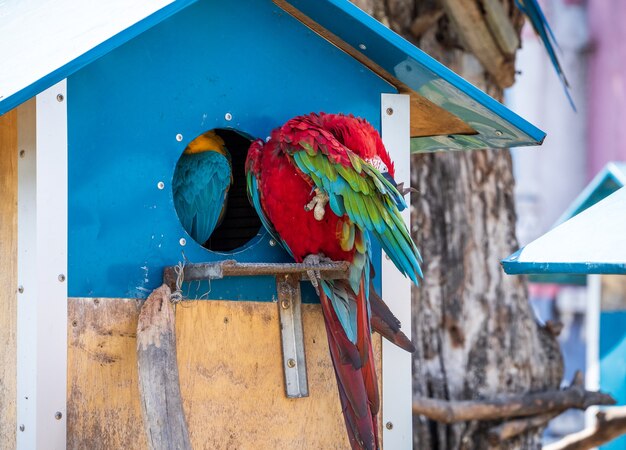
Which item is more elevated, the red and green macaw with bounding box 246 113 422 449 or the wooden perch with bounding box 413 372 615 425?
the red and green macaw with bounding box 246 113 422 449

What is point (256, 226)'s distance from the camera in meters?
3.51

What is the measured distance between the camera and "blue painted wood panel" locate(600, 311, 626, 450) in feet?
17.5

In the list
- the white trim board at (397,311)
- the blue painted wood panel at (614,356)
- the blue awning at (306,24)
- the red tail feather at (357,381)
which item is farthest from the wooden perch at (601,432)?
the red tail feather at (357,381)

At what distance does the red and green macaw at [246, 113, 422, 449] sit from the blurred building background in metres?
10.1

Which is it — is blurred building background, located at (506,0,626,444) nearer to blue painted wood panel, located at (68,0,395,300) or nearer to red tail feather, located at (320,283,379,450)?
blue painted wood panel, located at (68,0,395,300)

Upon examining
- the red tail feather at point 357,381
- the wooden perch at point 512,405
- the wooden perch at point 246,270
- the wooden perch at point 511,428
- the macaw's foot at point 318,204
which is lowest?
the wooden perch at point 511,428

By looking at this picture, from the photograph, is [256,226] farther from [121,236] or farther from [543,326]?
[543,326]

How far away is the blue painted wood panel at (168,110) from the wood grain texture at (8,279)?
179 mm

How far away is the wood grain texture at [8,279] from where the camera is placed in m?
2.81

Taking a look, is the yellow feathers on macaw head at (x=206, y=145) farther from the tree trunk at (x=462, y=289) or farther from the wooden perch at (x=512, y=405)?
the wooden perch at (x=512, y=405)

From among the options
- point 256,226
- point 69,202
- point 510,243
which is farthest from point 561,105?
point 69,202

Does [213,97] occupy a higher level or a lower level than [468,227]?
higher

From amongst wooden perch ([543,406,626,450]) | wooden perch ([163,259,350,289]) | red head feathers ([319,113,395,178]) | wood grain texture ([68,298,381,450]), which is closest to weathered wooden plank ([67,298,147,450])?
wood grain texture ([68,298,381,450])

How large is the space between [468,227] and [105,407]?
2.49m
